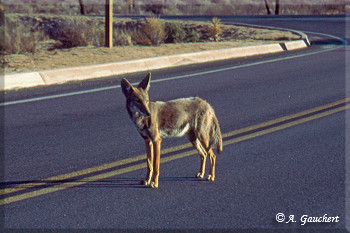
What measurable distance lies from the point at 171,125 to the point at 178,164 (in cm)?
114

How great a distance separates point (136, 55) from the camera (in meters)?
15.1

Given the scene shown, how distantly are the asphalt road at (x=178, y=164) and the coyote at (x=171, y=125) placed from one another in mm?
369

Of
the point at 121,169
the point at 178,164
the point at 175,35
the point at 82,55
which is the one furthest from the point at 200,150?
the point at 175,35

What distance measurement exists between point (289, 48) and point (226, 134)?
11.6 m

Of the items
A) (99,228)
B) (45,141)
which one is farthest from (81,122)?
(99,228)

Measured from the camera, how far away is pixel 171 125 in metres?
5.04

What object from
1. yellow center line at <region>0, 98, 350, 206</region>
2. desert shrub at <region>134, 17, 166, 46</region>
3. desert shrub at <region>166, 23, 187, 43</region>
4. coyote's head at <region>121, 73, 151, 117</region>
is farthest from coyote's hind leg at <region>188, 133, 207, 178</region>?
desert shrub at <region>166, 23, 187, 43</region>

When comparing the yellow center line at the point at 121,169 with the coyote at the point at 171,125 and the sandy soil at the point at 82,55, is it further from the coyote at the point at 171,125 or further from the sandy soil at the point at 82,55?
the sandy soil at the point at 82,55

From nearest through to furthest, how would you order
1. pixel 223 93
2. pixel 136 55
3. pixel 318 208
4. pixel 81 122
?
pixel 318 208, pixel 81 122, pixel 223 93, pixel 136 55

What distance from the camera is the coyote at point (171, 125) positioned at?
15.8 feet

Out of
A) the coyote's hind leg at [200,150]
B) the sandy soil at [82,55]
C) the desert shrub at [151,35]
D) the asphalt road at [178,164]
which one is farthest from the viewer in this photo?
the desert shrub at [151,35]

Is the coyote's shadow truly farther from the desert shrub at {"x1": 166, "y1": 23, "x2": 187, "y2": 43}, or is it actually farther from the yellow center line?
the desert shrub at {"x1": 166, "y1": 23, "x2": 187, "y2": 43}

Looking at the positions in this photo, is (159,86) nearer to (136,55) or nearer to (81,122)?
(81,122)

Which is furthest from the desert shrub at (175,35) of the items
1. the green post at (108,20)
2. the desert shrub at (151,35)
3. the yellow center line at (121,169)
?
the yellow center line at (121,169)
